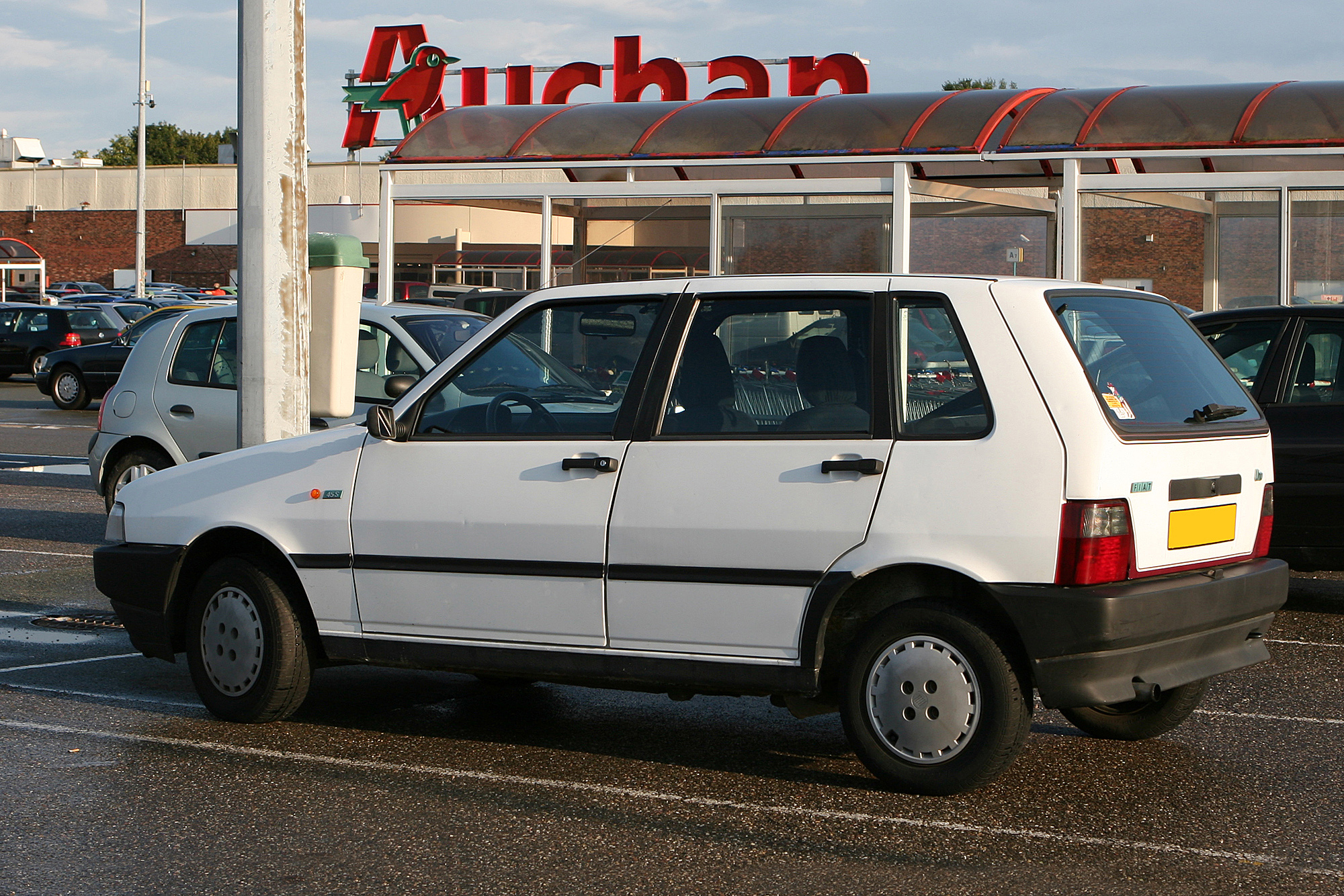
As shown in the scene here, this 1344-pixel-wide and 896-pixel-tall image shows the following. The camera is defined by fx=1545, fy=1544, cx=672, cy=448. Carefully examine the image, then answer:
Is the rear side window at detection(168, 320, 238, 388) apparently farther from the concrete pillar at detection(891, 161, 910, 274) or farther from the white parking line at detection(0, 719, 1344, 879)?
the concrete pillar at detection(891, 161, 910, 274)

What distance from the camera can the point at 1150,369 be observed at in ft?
17.3

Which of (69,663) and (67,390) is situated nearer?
(69,663)

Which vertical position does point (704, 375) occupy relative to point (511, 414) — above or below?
above

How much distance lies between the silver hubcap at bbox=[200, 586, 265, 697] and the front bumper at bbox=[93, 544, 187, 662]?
21cm

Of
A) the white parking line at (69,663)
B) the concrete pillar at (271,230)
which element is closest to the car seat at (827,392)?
the white parking line at (69,663)

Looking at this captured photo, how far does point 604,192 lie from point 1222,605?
11761 mm

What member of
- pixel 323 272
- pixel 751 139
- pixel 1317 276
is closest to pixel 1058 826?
pixel 323 272

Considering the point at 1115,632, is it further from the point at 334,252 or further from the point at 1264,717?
the point at 334,252

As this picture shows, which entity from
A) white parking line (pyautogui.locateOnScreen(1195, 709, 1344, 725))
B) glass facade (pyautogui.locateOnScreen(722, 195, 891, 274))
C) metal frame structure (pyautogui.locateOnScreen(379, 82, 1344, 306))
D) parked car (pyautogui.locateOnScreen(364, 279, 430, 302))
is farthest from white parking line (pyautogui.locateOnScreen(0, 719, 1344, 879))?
parked car (pyautogui.locateOnScreen(364, 279, 430, 302))

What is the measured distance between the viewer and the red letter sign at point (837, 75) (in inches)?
1057

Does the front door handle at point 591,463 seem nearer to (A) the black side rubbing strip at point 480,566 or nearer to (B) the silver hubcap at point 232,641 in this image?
(A) the black side rubbing strip at point 480,566

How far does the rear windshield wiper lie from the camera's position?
528cm

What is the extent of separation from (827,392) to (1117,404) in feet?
3.10

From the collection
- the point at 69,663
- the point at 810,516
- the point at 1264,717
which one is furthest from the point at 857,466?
the point at 69,663
